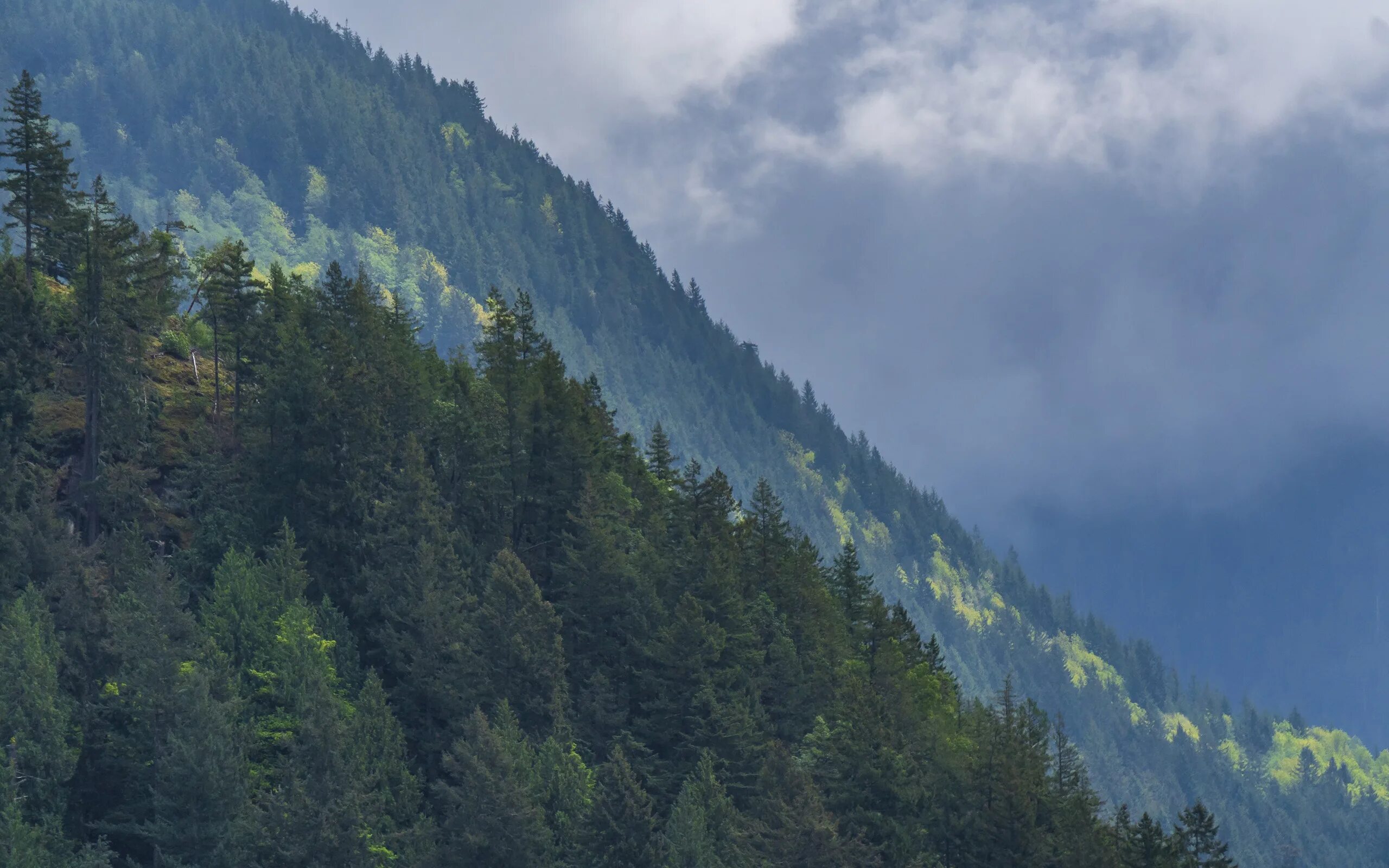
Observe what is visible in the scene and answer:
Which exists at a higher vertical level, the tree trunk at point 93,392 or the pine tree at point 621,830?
the tree trunk at point 93,392

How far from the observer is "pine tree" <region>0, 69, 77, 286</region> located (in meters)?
74.4

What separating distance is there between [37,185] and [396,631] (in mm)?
29775

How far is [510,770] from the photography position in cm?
5603

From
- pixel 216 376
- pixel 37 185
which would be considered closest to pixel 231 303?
pixel 216 376

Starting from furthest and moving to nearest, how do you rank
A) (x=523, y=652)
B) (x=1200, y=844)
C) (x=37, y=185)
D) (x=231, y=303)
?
(x=231, y=303) → (x=37, y=185) → (x=1200, y=844) → (x=523, y=652)

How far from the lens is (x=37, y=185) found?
247 ft

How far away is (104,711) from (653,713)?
23.5m

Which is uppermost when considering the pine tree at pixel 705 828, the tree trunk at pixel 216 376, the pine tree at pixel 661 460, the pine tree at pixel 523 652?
the pine tree at pixel 661 460

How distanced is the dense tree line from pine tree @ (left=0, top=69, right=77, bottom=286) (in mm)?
220

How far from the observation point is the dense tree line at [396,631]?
5356cm

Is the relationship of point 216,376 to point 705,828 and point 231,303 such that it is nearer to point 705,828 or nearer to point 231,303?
point 231,303

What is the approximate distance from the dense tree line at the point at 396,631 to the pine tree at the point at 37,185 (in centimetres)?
22

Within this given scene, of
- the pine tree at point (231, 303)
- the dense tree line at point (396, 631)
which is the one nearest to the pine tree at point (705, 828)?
the dense tree line at point (396, 631)

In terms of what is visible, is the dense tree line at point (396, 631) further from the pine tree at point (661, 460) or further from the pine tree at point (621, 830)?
the pine tree at point (661, 460)
